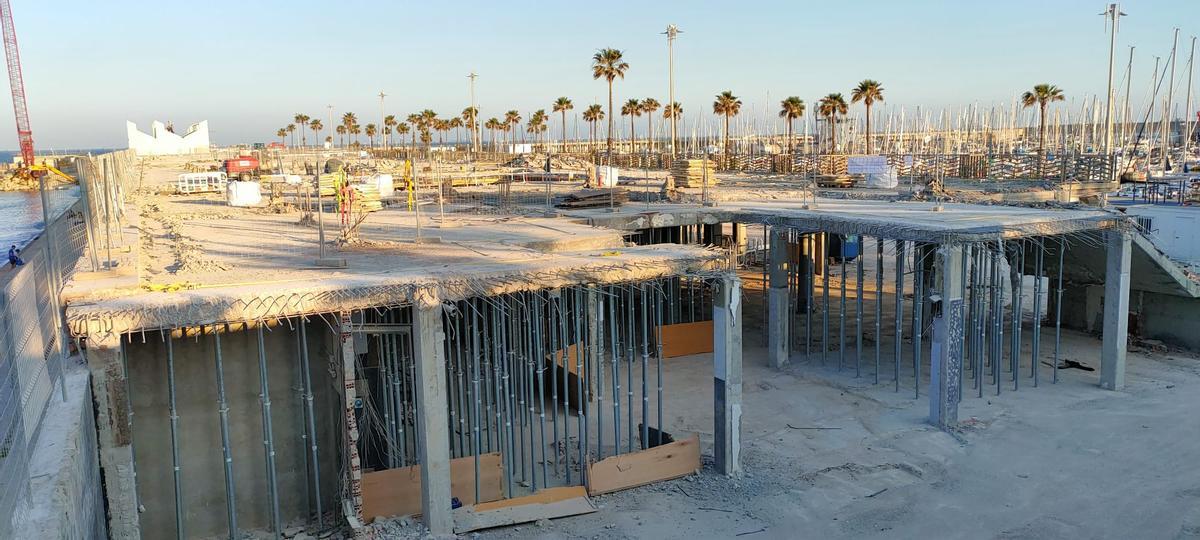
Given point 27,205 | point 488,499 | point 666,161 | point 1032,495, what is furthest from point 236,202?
point 27,205

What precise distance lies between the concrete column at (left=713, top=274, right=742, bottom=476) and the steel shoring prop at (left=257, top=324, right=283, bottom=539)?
751 cm

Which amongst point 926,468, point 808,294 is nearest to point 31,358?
point 926,468

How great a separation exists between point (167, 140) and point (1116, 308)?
95.0 meters

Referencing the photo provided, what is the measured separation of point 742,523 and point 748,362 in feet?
38.2

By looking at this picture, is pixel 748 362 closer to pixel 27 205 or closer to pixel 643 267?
pixel 643 267

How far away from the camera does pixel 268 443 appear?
42.0 ft

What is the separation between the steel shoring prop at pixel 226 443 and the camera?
40.5ft

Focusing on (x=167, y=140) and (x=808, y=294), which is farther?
(x=167, y=140)

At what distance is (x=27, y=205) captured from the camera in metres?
72.9

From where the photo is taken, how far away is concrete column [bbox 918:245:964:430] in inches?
739

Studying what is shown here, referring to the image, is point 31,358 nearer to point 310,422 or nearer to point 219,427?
point 219,427

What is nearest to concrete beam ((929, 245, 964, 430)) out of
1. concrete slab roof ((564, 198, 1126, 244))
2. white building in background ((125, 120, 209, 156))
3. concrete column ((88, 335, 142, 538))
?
concrete slab roof ((564, 198, 1126, 244))

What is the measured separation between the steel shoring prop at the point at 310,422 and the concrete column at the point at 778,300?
14.3 m

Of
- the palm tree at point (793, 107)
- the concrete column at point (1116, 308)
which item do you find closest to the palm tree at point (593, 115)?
the palm tree at point (793, 107)
